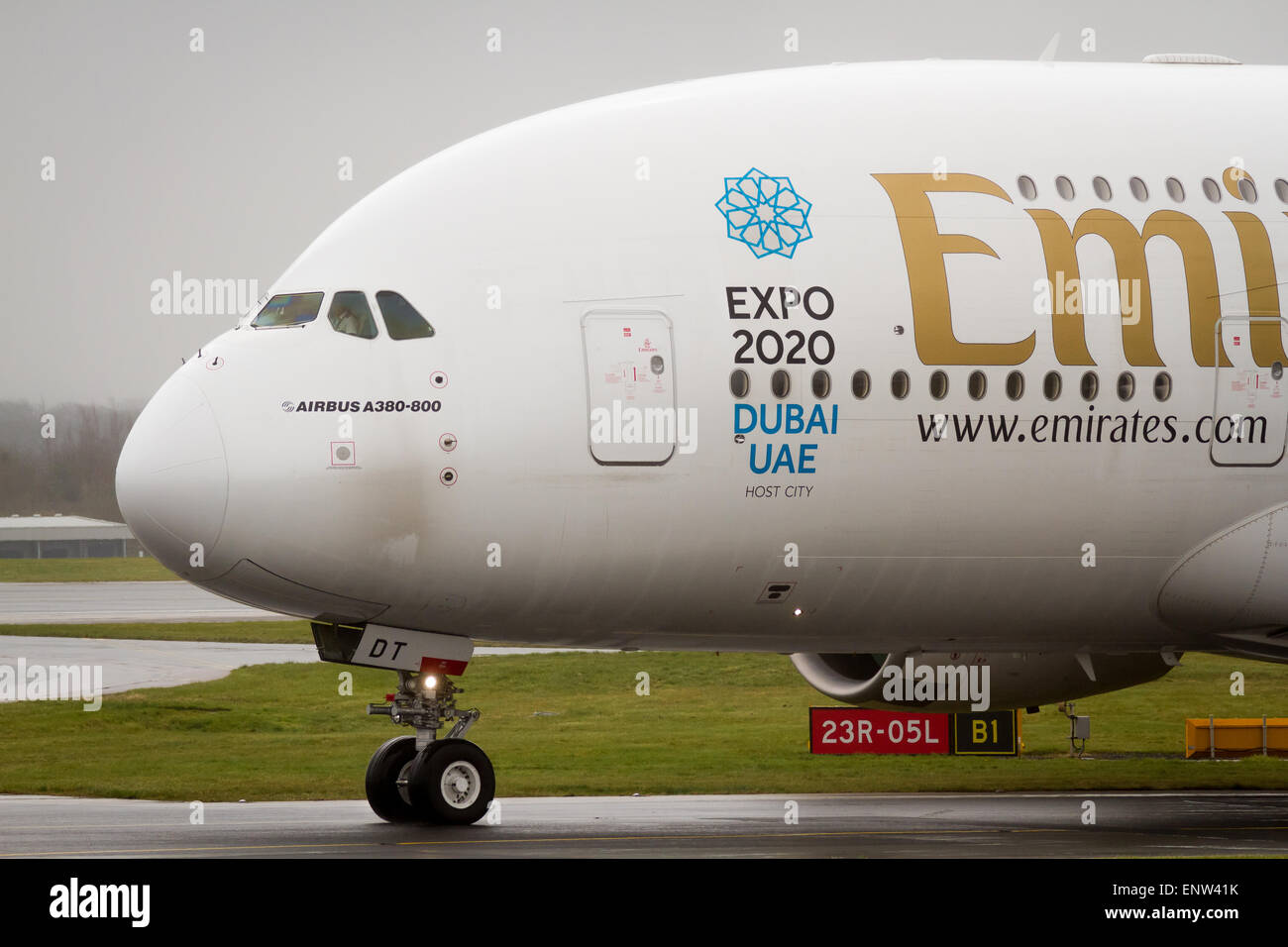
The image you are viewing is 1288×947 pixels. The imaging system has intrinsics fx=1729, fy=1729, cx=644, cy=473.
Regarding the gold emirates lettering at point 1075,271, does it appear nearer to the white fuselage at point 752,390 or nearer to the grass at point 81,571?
the white fuselage at point 752,390

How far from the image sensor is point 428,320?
13.4 metres

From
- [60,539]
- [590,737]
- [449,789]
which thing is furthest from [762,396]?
[60,539]

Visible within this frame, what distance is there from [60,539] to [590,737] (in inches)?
2733

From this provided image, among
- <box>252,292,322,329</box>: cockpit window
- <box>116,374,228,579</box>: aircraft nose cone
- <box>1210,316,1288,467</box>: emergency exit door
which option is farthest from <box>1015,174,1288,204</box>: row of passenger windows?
<box>116,374,228,579</box>: aircraft nose cone

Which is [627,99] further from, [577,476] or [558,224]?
[577,476]

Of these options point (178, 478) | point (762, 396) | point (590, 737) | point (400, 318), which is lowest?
point (590, 737)

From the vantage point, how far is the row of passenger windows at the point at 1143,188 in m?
14.8

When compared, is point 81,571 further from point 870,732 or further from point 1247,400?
point 1247,400

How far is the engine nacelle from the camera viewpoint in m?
17.4

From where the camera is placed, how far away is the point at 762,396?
542 inches

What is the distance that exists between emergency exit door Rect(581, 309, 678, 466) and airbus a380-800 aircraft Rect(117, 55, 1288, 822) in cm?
2

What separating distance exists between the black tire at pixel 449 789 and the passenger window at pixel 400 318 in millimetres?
3445

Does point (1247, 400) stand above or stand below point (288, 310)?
below

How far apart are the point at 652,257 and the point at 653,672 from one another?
25549mm
